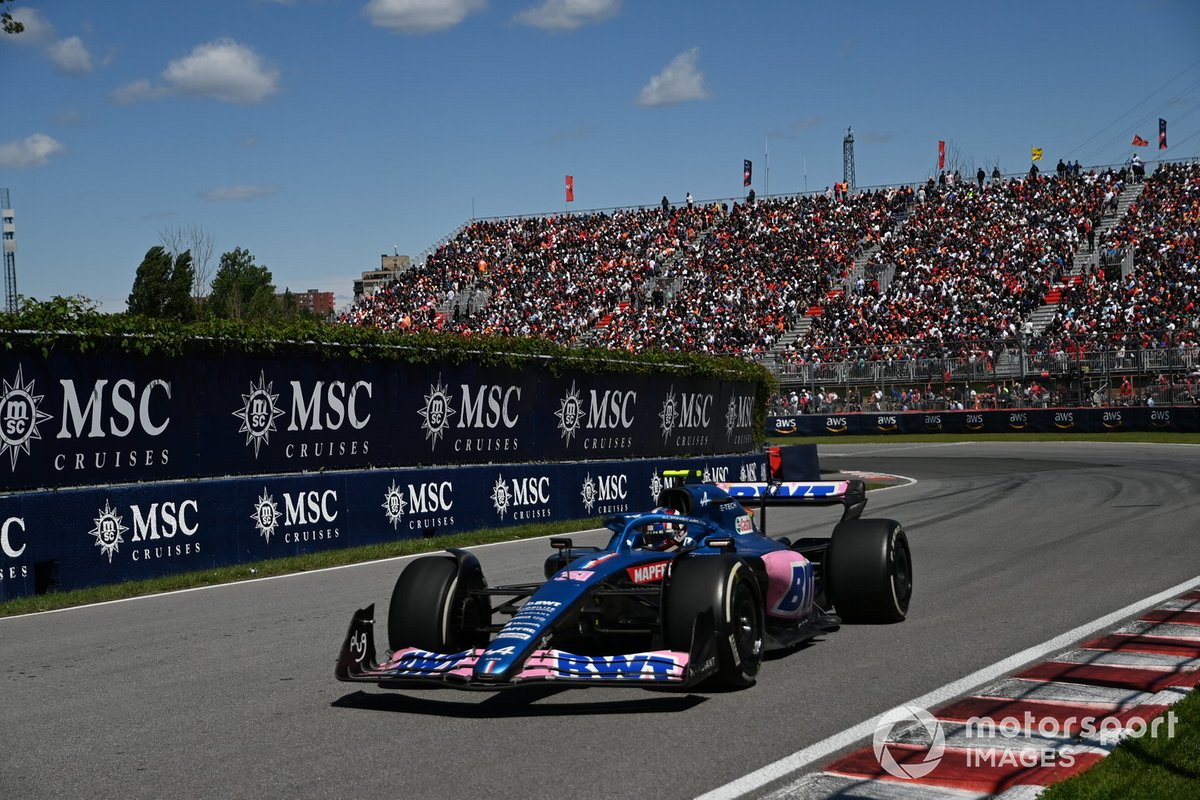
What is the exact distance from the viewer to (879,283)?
167ft

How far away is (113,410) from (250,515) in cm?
199

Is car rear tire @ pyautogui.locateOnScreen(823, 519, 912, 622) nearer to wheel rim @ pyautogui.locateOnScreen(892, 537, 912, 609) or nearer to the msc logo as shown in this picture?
wheel rim @ pyautogui.locateOnScreen(892, 537, 912, 609)

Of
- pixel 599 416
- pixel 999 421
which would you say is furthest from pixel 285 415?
pixel 999 421

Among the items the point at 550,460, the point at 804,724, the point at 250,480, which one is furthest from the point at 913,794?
the point at 550,460

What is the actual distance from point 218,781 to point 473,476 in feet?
40.1

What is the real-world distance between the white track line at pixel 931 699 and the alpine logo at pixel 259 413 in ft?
31.9

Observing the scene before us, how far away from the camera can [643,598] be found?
7316 millimetres

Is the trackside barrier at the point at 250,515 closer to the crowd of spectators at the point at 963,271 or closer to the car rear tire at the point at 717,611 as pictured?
the car rear tire at the point at 717,611

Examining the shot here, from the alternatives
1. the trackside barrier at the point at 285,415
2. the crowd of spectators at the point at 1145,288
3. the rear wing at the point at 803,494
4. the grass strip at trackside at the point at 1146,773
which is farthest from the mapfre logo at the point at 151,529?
the crowd of spectators at the point at 1145,288

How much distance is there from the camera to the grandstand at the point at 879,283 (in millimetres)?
41125

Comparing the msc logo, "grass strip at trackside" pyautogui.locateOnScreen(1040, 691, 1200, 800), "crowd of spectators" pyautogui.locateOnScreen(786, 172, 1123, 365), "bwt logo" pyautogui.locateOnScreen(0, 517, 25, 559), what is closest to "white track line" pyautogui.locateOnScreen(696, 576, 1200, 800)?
"grass strip at trackside" pyautogui.locateOnScreen(1040, 691, 1200, 800)

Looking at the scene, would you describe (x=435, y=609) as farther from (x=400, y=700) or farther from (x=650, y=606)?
(x=650, y=606)

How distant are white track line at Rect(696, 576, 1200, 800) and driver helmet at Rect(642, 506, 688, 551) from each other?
2012mm

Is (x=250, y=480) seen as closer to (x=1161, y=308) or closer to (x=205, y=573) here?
(x=205, y=573)
